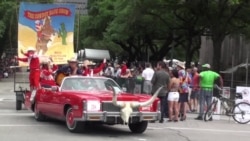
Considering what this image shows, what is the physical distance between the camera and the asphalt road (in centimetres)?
1243

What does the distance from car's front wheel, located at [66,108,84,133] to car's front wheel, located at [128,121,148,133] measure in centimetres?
158

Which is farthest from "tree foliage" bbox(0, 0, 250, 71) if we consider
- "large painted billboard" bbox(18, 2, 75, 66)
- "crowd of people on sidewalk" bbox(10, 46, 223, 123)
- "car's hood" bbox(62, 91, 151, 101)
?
"car's hood" bbox(62, 91, 151, 101)

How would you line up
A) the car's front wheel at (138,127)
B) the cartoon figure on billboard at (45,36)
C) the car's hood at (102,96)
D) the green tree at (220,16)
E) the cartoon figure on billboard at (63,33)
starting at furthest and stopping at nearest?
1. the green tree at (220,16)
2. the cartoon figure on billboard at (63,33)
3. the cartoon figure on billboard at (45,36)
4. the car's front wheel at (138,127)
5. the car's hood at (102,96)

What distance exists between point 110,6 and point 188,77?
27.9m

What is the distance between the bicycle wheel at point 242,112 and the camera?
1823 cm

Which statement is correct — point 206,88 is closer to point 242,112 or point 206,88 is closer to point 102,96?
point 242,112

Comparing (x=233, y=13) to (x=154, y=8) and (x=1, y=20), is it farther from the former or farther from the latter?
(x=1, y=20)

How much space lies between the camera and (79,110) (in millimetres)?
12453

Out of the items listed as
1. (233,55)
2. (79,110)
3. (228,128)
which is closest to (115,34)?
(233,55)

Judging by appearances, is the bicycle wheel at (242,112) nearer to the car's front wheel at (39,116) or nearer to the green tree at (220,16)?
the car's front wheel at (39,116)

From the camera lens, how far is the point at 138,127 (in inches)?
541

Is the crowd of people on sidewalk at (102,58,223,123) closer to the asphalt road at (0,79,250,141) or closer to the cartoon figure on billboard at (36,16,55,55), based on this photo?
the asphalt road at (0,79,250,141)

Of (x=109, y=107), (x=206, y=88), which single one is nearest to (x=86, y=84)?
(x=109, y=107)

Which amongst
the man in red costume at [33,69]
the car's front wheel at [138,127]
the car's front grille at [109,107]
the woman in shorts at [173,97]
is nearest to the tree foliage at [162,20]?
the man in red costume at [33,69]
